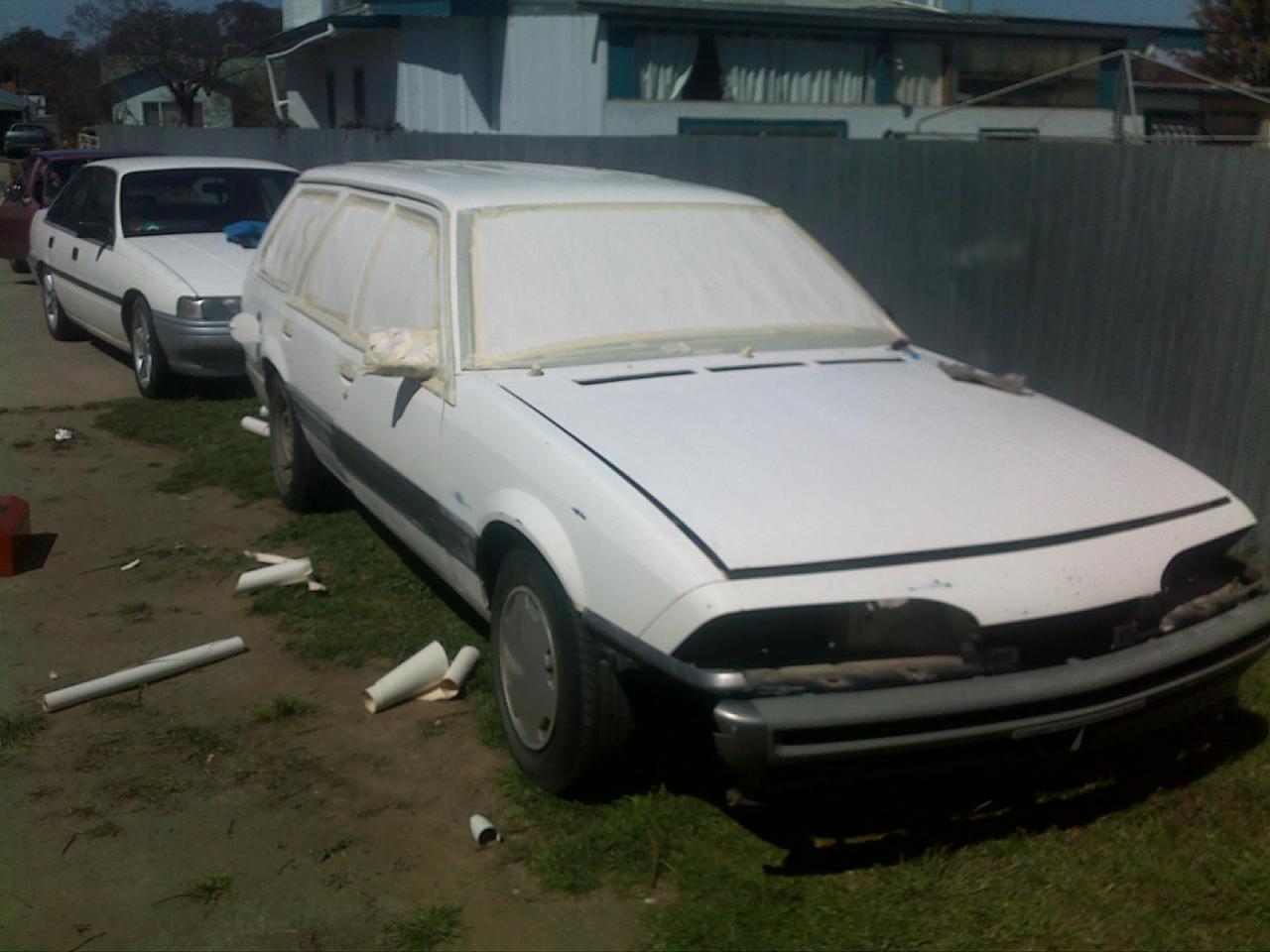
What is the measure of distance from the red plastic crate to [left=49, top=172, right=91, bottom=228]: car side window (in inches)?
223

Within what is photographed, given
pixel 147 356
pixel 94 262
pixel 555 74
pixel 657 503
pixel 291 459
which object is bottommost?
pixel 147 356

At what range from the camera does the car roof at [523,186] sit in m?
5.10

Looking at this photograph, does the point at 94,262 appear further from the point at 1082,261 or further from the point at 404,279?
the point at 1082,261

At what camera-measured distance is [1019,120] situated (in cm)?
2338

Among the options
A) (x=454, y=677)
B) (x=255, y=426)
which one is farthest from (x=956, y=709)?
(x=255, y=426)

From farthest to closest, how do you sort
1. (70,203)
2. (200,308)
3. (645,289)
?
(70,203), (200,308), (645,289)

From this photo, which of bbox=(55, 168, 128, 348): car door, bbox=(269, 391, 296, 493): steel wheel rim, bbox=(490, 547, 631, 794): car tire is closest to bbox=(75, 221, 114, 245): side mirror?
bbox=(55, 168, 128, 348): car door

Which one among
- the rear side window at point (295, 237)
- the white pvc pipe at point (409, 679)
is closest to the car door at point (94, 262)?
the rear side window at point (295, 237)

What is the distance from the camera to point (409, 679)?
4766 mm

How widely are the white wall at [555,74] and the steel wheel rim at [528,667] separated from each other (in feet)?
53.2

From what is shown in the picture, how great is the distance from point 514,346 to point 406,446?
57cm

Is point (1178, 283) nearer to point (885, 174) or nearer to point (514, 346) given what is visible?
point (885, 174)

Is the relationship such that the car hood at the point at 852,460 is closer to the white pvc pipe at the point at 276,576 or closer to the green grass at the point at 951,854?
the green grass at the point at 951,854

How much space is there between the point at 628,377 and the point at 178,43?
155ft
